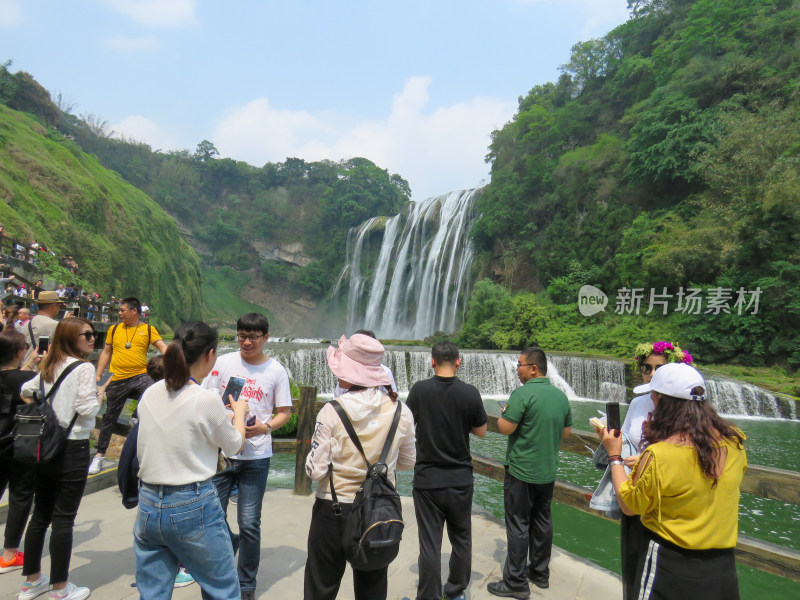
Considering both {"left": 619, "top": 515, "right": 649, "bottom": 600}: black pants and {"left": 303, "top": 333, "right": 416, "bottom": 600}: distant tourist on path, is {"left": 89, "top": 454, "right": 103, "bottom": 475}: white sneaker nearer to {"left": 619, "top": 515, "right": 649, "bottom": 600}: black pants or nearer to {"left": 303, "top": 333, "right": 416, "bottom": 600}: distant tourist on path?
{"left": 303, "top": 333, "right": 416, "bottom": 600}: distant tourist on path

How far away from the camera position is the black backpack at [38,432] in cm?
238

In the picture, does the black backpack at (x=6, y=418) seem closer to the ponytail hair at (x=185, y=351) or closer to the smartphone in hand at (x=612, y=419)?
the ponytail hair at (x=185, y=351)

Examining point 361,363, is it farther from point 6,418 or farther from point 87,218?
point 87,218

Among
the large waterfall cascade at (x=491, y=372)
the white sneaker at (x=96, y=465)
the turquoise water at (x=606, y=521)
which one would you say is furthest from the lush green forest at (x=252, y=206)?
the white sneaker at (x=96, y=465)

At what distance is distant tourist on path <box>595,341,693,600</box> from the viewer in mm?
1935

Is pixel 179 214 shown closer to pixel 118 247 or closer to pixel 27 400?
pixel 118 247

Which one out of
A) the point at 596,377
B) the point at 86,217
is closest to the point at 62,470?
the point at 596,377

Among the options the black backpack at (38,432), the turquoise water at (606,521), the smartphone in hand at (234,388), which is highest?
the smartphone in hand at (234,388)

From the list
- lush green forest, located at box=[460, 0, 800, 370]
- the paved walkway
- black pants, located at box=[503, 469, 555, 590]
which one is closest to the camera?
the paved walkway

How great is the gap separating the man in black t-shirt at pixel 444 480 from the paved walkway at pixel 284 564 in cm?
31

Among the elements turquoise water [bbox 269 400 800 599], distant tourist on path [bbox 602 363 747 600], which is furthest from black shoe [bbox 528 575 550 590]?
turquoise water [bbox 269 400 800 599]

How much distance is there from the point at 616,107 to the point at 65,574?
35.1m

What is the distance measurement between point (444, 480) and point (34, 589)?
233cm

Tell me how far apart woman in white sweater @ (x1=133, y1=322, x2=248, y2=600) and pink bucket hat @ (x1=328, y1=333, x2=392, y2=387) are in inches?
21.3
